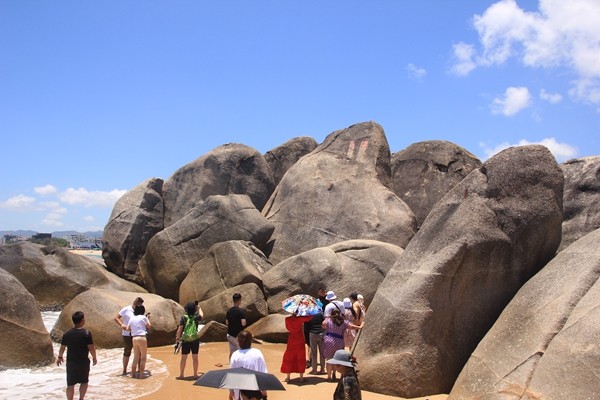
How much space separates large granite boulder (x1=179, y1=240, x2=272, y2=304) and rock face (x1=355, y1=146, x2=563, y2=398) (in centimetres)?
654

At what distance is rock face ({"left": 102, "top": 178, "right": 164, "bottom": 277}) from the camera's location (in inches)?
855

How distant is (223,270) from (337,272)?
3.18m

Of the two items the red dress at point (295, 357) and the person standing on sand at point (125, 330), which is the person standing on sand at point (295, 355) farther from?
the person standing on sand at point (125, 330)

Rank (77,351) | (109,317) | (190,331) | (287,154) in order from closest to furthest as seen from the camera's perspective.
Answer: (77,351)
(190,331)
(109,317)
(287,154)

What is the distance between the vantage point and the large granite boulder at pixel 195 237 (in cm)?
→ 1805

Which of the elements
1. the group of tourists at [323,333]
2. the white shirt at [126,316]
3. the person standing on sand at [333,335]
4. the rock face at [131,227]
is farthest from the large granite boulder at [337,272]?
the rock face at [131,227]

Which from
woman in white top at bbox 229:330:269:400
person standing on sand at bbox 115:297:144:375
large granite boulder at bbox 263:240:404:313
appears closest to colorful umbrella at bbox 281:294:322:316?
person standing on sand at bbox 115:297:144:375

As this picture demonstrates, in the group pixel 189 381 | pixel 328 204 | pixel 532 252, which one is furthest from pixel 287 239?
pixel 532 252

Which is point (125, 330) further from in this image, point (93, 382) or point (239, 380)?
point (239, 380)

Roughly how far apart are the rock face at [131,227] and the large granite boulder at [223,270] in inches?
214

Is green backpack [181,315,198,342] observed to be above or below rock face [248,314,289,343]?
above

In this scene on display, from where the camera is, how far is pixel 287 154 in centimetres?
2530

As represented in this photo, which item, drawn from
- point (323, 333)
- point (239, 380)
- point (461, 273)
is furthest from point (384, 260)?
point (239, 380)

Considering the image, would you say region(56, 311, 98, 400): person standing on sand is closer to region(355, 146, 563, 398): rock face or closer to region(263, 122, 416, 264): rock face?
region(355, 146, 563, 398): rock face
